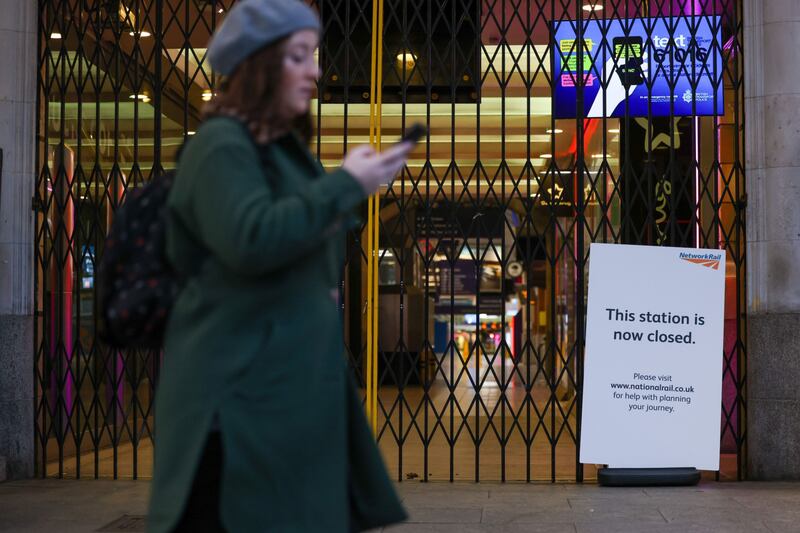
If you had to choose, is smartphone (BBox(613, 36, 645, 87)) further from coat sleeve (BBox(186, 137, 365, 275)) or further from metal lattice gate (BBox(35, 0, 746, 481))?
coat sleeve (BBox(186, 137, 365, 275))

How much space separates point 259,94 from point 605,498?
17.1ft

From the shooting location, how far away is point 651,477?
6.87 metres

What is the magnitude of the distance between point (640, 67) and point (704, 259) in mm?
1432

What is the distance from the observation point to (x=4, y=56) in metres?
7.55

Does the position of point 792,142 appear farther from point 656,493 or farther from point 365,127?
point 365,127

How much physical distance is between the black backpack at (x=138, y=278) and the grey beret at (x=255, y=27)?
0.30m

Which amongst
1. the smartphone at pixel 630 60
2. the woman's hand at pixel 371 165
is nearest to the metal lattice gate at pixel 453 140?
the smartphone at pixel 630 60

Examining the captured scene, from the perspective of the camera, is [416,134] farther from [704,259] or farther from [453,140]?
[453,140]

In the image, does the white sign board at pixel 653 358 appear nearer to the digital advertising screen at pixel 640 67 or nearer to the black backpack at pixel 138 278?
the digital advertising screen at pixel 640 67

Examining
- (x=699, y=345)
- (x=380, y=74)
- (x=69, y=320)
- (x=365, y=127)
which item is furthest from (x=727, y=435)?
(x=365, y=127)

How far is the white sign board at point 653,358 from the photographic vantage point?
6.88 meters

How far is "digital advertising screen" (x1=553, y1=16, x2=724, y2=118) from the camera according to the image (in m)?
7.41

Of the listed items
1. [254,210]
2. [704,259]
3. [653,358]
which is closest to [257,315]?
[254,210]

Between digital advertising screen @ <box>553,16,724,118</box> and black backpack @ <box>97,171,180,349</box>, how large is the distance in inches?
227
